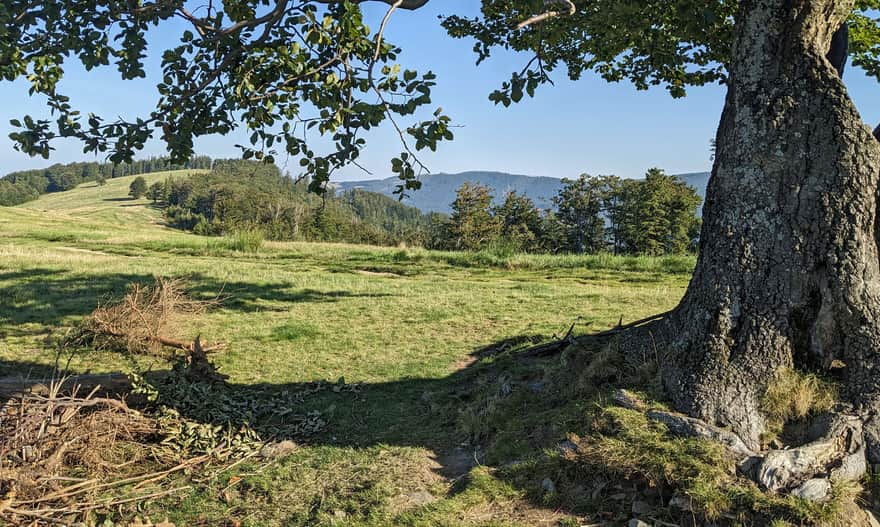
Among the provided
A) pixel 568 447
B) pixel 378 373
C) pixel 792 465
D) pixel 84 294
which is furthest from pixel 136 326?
pixel 792 465

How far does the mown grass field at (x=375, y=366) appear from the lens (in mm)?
4309

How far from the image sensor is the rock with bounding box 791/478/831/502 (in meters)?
3.60

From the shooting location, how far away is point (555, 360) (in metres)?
6.58

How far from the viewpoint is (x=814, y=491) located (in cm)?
362

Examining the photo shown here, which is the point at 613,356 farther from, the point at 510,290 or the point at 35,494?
the point at 510,290

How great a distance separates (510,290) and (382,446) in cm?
966

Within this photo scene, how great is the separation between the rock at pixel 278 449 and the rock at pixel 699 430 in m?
3.36

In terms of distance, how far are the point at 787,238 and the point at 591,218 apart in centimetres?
7304

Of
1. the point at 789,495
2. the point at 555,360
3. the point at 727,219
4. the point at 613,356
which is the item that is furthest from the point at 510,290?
the point at 789,495

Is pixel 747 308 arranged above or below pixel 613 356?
above

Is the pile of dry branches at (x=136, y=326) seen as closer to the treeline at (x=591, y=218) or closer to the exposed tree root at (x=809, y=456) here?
the exposed tree root at (x=809, y=456)

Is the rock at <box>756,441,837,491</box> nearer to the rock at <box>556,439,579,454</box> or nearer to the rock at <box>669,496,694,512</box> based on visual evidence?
the rock at <box>669,496,694,512</box>

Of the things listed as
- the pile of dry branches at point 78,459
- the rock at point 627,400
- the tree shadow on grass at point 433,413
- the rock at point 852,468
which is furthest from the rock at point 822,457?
the pile of dry branches at point 78,459

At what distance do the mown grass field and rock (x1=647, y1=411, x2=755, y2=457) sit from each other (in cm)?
75
